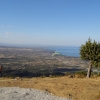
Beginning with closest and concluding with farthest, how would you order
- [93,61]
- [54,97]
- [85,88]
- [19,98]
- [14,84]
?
[19,98] → [54,97] → [85,88] → [14,84] → [93,61]

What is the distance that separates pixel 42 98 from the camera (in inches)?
632

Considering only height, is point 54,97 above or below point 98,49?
below

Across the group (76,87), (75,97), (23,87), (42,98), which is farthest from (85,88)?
(23,87)

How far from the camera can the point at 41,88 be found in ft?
62.2

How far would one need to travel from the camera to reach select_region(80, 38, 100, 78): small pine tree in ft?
111

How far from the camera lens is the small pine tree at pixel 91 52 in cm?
3394

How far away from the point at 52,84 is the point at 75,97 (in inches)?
143

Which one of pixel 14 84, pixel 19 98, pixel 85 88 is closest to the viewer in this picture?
pixel 19 98

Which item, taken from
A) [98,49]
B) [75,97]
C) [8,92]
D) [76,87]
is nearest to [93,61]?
[98,49]

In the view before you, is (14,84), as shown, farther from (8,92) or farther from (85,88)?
(85,88)

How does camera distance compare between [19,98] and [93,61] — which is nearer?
[19,98]

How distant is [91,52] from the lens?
3419 cm

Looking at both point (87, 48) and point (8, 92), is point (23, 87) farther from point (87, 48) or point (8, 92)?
point (87, 48)

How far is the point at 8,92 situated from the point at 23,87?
2.60m
